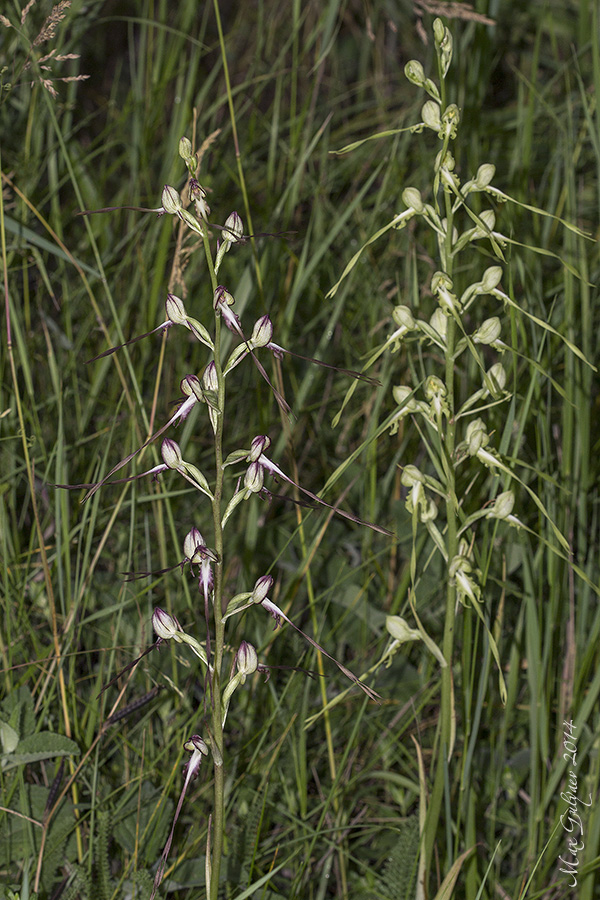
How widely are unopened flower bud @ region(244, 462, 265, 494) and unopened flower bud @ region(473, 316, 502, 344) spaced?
0.43m

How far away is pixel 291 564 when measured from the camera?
163 centimetres

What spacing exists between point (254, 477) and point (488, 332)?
0.45 m

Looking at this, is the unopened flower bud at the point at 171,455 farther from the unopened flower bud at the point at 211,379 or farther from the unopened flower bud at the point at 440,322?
the unopened flower bud at the point at 440,322

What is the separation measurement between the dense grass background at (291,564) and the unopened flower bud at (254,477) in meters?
0.21

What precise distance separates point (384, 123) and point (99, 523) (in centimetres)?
160

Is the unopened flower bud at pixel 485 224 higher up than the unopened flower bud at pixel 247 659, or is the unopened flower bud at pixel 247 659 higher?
the unopened flower bud at pixel 485 224

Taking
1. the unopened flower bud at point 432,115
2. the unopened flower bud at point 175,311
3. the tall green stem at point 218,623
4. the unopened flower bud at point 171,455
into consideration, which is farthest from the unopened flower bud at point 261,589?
the unopened flower bud at point 432,115

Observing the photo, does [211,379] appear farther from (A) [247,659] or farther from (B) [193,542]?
(A) [247,659]

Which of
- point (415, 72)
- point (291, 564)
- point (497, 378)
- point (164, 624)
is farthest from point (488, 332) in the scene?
point (291, 564)

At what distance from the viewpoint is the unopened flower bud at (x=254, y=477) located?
81 centimetres

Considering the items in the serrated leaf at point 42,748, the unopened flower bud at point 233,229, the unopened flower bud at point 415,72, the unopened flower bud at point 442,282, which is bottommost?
the serrated leaf at point 42,748

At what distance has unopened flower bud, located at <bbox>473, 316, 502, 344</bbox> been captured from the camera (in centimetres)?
107

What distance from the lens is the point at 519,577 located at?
5.44 feet

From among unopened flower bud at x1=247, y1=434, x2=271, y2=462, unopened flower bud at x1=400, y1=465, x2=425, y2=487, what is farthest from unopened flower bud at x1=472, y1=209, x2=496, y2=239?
unopened flower bud at x1=247, y1=434, x2=271, y2=462
